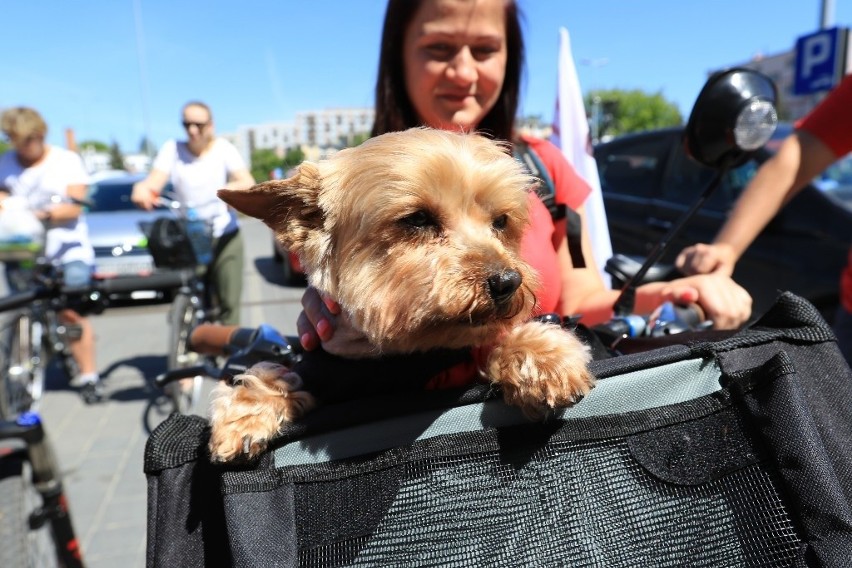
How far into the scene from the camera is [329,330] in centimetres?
137

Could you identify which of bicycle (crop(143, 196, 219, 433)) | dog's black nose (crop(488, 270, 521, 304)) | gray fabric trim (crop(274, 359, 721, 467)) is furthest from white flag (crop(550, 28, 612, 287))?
bicycle (crop(143, 196, 219, 433))

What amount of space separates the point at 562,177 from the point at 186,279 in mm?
3836

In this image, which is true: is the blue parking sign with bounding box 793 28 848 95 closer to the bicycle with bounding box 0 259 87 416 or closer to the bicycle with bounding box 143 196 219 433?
the bicycle with bounding box 143 196 219 433

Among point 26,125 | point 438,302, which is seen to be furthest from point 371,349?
point 26,125

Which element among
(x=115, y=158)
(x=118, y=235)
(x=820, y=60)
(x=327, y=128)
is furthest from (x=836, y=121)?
(x=115, y=158)

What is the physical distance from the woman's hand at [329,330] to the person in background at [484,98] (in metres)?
0.55

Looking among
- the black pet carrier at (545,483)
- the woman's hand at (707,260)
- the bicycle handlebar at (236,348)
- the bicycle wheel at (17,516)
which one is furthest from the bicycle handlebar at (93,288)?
the woman's hand at (707,260)

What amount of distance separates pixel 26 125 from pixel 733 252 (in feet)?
19.0

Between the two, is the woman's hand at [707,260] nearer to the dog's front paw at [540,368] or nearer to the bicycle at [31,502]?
the dog's front paw at [540,368]

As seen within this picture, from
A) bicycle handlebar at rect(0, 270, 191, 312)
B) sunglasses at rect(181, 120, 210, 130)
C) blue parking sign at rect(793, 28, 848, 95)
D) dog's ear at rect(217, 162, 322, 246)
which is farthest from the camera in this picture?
blue parking sign at rect(793, 28, 848, 95)

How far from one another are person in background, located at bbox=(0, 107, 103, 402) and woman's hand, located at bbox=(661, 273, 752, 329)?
514 centimetres

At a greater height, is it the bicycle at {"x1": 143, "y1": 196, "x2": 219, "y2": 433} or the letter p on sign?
the letter p on sign

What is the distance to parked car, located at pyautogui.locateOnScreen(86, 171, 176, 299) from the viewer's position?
9078 mm

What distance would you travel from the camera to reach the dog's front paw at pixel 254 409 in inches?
39.4
